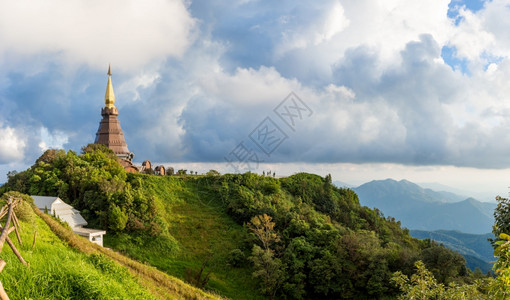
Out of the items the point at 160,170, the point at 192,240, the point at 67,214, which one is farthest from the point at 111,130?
the point at 192,240

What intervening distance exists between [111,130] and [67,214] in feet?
80.0

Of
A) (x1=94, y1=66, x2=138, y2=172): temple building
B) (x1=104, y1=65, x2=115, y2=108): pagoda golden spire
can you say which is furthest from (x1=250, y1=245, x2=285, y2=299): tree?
(x1=104, y1=65, x2=115, y2=108): pagoda golden spire

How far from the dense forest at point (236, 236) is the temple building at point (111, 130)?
639cm

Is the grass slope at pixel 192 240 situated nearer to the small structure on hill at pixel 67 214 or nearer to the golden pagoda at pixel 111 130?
the small structure on hill at pixel 67 214

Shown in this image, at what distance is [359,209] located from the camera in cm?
4272

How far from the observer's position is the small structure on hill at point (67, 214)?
76.3 feet

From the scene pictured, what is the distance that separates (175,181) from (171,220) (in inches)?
337

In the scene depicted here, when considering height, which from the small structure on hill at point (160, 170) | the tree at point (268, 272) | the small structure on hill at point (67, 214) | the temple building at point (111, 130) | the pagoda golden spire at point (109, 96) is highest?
the pagoda golden spire at point (109, 96)

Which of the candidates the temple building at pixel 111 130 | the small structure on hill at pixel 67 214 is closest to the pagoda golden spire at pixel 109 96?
the temple building at pixel 111 130

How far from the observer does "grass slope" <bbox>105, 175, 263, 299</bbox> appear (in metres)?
24.1

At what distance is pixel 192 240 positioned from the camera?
29.3 m

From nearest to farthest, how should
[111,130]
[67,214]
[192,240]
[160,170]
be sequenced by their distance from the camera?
[67,214]
[192,240]
[160,170]
[111,130]

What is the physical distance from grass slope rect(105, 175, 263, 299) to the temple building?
11231mm

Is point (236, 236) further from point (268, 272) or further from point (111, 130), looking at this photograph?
point (111, 130)
